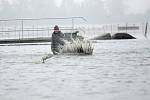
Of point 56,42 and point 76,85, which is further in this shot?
point 56,42

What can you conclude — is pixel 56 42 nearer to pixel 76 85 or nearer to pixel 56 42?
pixel 56 42

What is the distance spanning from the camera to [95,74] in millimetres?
9938

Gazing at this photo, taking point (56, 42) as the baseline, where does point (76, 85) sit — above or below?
below

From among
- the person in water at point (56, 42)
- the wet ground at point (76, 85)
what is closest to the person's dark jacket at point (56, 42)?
the person in water at point (56, 42)

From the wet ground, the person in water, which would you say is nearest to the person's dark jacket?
the person in water

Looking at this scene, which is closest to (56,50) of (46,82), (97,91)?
(46,82)

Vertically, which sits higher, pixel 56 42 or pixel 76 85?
pixel 56 42

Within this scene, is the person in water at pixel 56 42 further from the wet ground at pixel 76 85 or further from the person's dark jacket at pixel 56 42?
the wet ground at pixel 76 85

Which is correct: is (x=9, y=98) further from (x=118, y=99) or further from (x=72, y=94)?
(x=118, y=99)

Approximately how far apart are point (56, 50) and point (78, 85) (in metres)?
10.3

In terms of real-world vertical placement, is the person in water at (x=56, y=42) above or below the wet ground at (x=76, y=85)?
above

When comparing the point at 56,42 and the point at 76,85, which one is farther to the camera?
the point at 56,42

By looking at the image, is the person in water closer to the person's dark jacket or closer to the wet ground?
the person's dark jacket

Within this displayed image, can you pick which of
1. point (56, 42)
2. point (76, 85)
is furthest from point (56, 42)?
point (76, 85)
